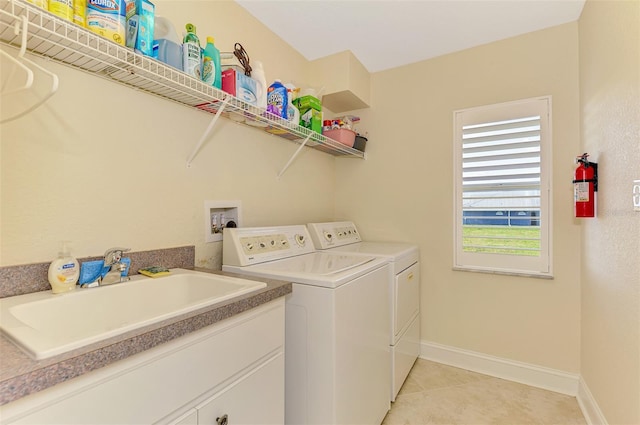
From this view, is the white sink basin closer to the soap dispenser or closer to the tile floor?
the soap dispenser

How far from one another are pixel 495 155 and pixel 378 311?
1503 mm

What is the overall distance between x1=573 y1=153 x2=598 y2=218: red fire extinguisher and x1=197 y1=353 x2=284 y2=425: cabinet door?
1.76 metres

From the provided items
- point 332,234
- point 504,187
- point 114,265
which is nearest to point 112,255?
point 114,265

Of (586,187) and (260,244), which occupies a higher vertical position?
(586,187)

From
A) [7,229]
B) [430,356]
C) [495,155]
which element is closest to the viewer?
[7,229]

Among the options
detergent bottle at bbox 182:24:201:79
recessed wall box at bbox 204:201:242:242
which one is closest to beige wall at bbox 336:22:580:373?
recessed wall box at bbox 204:201:242:242

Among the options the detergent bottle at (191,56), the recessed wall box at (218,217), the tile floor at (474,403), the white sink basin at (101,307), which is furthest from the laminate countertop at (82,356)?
the tile floor at (474,403)

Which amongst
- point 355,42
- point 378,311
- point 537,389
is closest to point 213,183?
point 378,311

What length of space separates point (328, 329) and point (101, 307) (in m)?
0.84

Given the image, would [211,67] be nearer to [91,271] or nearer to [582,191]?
[91,271]

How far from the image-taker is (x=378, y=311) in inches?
65.1

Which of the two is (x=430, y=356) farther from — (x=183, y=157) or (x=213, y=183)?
(x=183, y=157)

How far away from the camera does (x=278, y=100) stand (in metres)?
1.77

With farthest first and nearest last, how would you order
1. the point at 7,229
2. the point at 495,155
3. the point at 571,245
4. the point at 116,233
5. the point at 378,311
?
the point at 495,155
the point at 571,245
the point at 378,311
the point at 116,233
the point at 7,229
